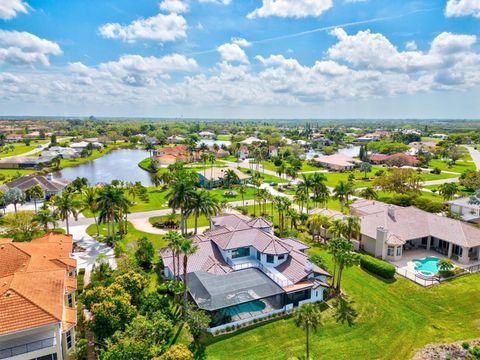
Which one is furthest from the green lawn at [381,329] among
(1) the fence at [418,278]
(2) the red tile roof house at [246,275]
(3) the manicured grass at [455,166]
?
(3) the manicured grass at [455,166]

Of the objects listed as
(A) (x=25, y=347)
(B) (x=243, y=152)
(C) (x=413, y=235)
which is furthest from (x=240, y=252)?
(B) (x=243, y=152)

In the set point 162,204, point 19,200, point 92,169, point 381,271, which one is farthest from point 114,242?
point 92,169

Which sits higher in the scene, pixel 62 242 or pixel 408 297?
pixel 62 242

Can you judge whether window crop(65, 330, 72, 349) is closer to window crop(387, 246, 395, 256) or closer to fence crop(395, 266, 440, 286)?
fence crop(395, 266, 440, 286)

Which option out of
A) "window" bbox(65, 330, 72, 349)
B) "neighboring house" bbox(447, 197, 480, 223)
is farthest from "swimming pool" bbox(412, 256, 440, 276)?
"window" bbox(65, 330, 72, 349)

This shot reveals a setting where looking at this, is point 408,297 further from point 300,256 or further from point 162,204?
point 162,204

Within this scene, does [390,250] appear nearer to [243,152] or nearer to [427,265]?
[427,265]

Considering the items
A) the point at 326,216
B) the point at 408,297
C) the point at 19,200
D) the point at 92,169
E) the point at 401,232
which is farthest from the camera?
the point at 92,169
